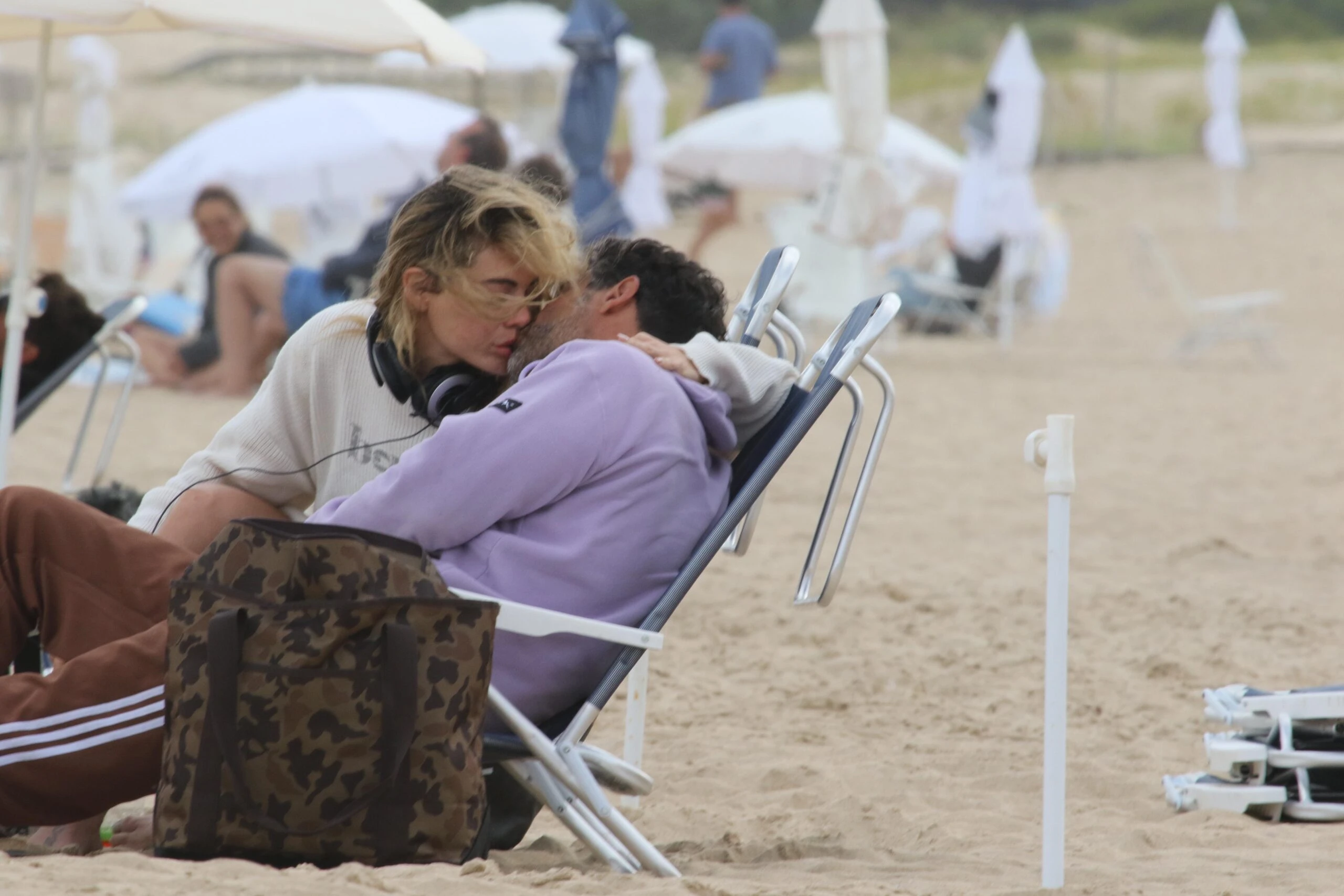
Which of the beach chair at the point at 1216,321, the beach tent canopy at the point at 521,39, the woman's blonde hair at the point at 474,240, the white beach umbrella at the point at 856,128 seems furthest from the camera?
the beach tent canopy at the point at 521,39

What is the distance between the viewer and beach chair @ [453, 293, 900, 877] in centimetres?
234

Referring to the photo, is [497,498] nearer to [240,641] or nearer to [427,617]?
[427,617]

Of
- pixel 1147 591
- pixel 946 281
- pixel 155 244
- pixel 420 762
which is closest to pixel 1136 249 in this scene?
pixel 946 281

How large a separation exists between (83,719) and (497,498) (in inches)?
24.9

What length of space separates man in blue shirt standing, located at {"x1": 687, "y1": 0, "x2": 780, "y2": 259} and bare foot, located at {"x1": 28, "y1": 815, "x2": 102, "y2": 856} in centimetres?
1122

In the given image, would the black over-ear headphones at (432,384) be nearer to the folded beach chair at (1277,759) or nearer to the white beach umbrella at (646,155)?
the folded beach chair at (1277,759)

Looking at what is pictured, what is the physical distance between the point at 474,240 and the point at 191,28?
153 cm

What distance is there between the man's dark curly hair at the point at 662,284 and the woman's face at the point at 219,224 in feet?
21.1

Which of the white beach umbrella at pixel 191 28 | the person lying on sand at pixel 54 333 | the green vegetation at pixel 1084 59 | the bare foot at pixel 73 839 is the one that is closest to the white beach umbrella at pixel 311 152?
the person lying on sand at pixel 54 333

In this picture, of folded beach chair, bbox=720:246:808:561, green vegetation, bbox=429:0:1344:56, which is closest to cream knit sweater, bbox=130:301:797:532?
folded beach chair, bbox=720:246:808:561

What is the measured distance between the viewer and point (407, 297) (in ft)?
8.91

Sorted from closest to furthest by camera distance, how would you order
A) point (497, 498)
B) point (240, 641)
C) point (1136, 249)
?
1. point (240, 641)
2. point (497, 498)
3. point (1136, 249)

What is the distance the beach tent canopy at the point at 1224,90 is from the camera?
Answer: 19.4 m

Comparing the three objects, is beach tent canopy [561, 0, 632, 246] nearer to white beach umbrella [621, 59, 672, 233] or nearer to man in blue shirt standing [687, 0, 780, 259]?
white beach umbrella [621, 59, 672, 233]
